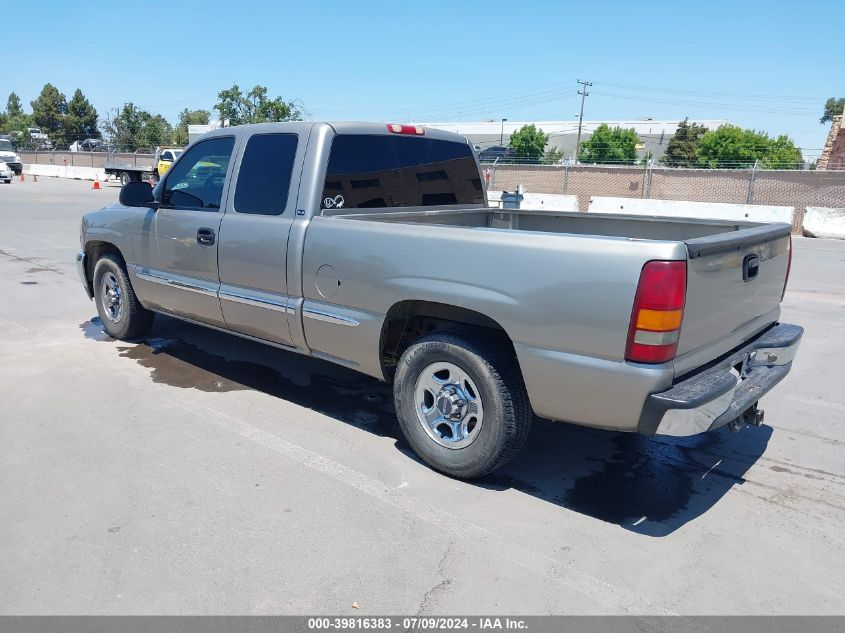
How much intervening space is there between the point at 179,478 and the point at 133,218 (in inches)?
114

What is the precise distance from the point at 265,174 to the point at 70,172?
4285 centimetres

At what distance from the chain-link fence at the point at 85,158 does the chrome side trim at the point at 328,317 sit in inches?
1748

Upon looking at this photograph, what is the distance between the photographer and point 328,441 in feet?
14.4

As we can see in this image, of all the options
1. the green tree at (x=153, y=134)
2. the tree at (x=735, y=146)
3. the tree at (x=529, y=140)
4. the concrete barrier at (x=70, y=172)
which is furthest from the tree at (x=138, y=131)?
the tree at (x=735, y=146)

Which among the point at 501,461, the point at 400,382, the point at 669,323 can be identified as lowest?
the point at 501,461

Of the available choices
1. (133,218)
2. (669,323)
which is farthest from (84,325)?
(669,323)

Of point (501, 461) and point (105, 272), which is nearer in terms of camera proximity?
point (501, 461)

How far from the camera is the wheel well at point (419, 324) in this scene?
372 cm

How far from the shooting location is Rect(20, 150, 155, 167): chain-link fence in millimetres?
45094

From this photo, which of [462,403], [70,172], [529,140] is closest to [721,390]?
[462,403]

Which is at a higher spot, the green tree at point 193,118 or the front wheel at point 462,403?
the green tree at point 193,118

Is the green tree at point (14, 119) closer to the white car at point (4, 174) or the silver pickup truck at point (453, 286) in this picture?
the white car at point (4, 174)

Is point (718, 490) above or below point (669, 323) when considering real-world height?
below
